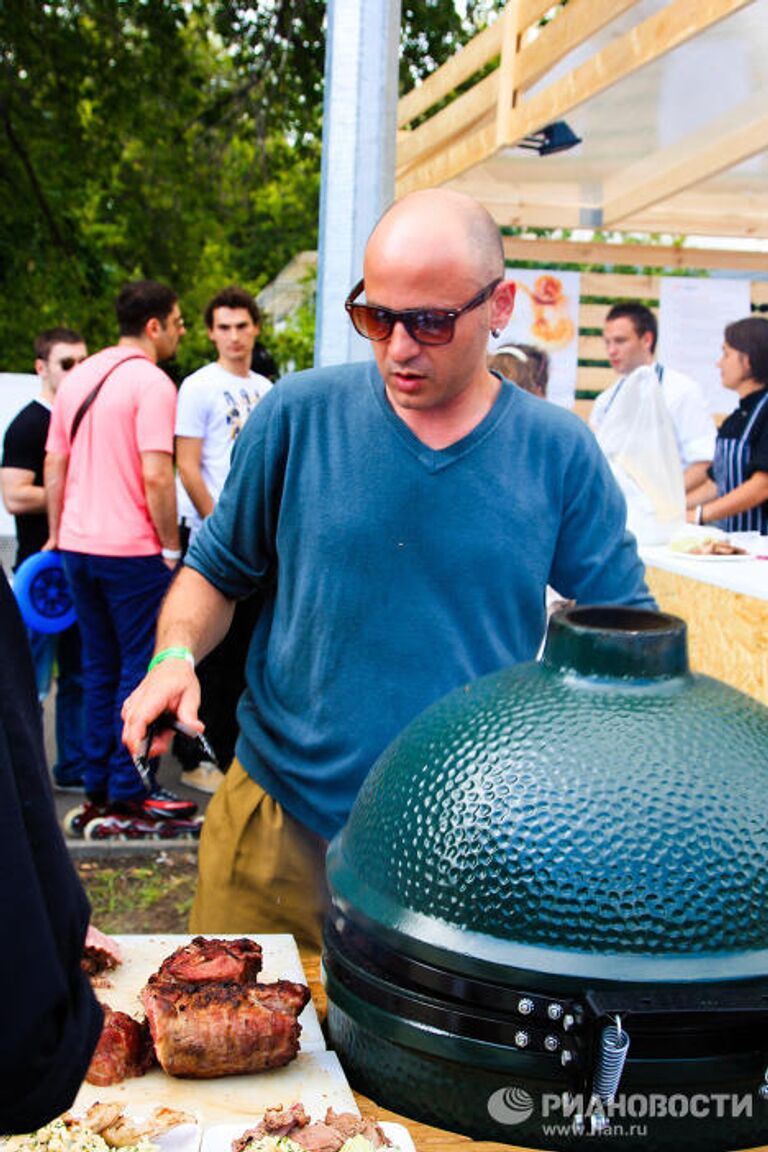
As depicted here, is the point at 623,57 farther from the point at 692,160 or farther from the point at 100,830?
the point at 100,830

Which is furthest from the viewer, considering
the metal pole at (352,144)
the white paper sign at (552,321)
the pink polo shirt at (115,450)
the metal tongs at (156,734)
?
the white paper sign at (552,321)

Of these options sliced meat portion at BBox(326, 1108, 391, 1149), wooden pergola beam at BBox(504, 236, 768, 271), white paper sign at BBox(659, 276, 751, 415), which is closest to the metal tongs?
sliced meat portion at BBox(326, 1108, 391, 1149)

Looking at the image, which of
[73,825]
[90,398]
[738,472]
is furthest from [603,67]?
[73,825]

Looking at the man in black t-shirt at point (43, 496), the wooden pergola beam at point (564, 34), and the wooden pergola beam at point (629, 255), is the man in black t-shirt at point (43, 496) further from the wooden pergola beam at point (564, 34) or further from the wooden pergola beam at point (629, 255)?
the wooden pergola beam at point (629, 255)

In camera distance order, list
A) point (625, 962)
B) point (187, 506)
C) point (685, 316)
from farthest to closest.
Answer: point (685, 316) < point (187, 506) < point (625, 962)

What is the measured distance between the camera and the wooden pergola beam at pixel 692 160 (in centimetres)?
598

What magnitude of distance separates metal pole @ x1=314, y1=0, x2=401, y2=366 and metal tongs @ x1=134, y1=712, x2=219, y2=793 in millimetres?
1969

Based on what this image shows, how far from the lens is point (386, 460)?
2271 millimetres

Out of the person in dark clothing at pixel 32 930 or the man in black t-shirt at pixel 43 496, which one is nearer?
the person in dark clothing at pixel 32 930

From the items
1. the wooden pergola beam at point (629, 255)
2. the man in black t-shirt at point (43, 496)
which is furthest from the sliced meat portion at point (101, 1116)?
the wooden pergola beam at point (629, 255)

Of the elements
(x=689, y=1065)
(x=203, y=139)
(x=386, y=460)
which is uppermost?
(x=203, y=139)

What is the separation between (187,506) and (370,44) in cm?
358

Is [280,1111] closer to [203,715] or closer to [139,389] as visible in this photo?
[203,715]

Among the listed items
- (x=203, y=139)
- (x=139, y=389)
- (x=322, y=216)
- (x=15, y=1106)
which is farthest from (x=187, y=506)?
(x=203, y=139)
